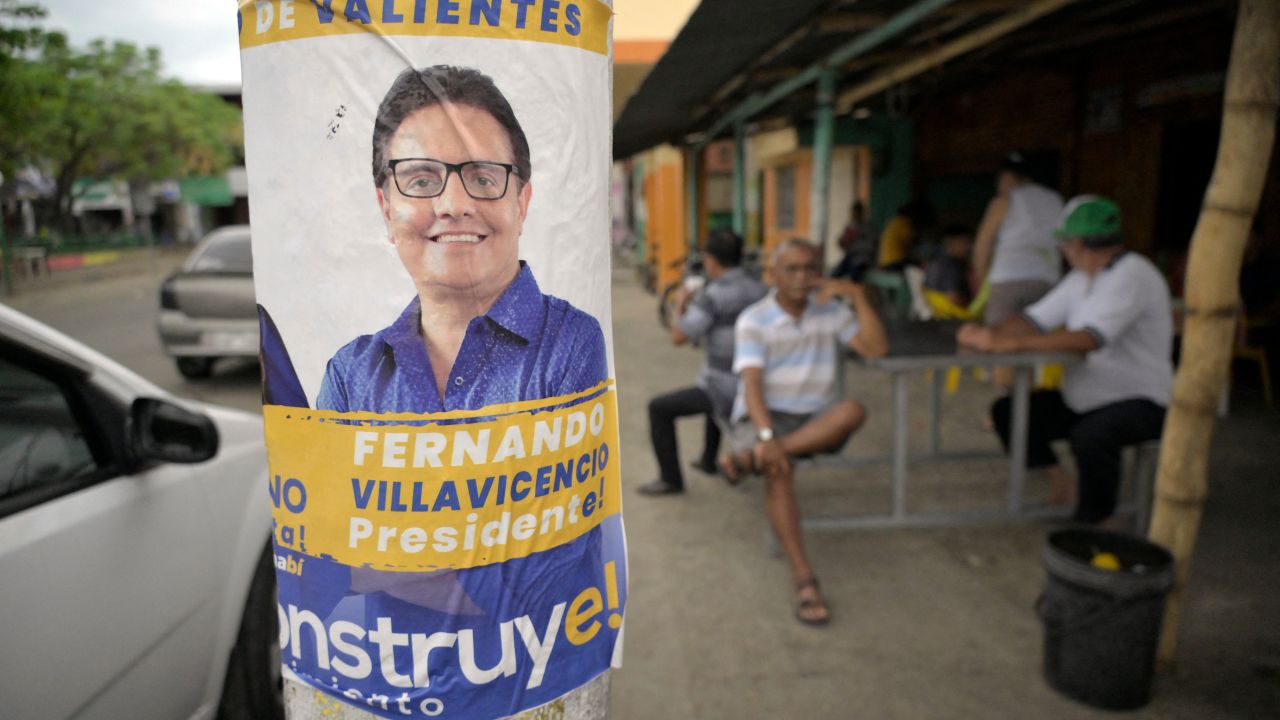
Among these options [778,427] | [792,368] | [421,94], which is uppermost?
[421,94]

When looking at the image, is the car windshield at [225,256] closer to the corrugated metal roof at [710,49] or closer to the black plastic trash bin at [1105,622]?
the corrugated metal roof at [710,49]

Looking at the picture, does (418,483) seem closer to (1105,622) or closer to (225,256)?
(1105,622)

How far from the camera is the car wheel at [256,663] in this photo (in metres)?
2.45

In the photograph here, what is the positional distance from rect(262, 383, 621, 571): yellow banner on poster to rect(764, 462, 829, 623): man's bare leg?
2516 millimetres

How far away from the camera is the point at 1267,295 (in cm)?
632

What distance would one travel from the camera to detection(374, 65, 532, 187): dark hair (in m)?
1.12

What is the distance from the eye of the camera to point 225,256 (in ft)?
27.7

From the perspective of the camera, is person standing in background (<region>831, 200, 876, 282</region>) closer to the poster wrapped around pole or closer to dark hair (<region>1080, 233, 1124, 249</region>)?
dark hair (<region>1080, 233, 1124, 249</region>)

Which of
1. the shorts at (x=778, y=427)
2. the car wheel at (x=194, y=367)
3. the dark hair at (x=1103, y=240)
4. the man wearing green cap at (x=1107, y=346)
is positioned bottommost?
the car wheel at (x=194, y=367)

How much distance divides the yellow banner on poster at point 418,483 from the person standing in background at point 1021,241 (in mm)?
5351

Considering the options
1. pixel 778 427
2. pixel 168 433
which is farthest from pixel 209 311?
pixel 168 433

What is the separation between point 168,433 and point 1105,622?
289 cm

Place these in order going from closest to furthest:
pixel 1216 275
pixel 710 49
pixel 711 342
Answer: pixel 1216 275 → pixel 711 342 → pixel 710 49

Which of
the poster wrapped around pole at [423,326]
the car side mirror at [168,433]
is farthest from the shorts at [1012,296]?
the poster wrapped around pole at [423,326]
